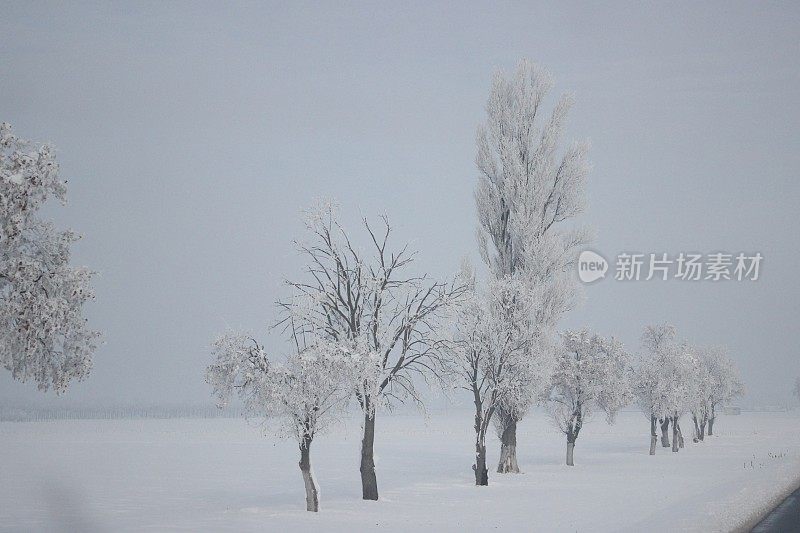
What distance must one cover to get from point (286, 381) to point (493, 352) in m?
15.3

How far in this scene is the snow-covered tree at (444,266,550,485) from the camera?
37.0 meters

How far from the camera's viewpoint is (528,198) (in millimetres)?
46281

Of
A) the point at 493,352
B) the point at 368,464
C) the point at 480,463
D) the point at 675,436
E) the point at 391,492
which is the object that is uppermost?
the point at 493,352

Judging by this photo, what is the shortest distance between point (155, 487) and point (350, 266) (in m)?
14.0

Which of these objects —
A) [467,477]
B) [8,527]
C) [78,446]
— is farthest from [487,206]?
[78,446]

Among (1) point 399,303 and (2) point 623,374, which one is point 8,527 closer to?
(1) point 399,303

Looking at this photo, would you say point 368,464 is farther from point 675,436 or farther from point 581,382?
point 675,436

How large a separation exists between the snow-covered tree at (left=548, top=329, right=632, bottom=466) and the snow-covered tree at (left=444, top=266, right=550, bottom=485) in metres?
11.2

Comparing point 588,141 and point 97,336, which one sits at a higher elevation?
point 588,141

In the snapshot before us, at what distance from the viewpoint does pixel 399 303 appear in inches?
1187

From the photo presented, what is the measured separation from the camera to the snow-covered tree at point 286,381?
25328mm

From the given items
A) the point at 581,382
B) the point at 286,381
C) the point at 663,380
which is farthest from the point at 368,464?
the point at 663,380

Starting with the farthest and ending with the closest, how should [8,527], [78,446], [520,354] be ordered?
1. [78,446]
2. [520,354]
3. [8,527]

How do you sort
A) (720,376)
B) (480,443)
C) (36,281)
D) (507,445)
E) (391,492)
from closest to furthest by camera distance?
(36,281), (391,492), (480,443), (507,445), (720,376)
